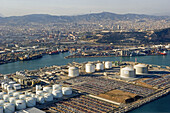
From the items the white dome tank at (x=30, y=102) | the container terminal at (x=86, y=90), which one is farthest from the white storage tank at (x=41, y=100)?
the white dome tank at (x=30, y=102)

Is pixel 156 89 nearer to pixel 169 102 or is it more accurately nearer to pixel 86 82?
pixel 169 102

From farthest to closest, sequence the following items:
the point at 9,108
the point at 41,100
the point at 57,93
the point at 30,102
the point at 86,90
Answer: the point at 86,90 → the point at 57,93 → the point at 41,100 → the point at 30,102 → the point at 9,108

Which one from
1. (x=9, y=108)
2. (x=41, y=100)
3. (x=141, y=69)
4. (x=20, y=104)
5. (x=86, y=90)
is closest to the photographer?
(x=9, y=108)

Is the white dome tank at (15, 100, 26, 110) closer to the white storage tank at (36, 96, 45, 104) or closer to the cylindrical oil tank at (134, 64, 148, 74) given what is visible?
the white storage tank at (36, 96, 45, 104)

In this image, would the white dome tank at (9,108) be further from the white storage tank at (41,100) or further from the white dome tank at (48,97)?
the white dome tank at (48,97)

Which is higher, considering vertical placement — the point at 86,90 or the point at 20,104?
the point at 20,104

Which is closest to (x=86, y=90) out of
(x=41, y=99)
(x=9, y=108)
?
(x=41, y=99)

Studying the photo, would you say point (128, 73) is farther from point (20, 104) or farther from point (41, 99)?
point (20, 104)

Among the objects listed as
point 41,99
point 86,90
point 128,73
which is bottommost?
point 86,90

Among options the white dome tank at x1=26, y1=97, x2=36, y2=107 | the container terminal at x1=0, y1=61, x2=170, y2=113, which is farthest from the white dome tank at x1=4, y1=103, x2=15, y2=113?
the white dome tank at x1=26, y1=97, x2=36, y2=107
